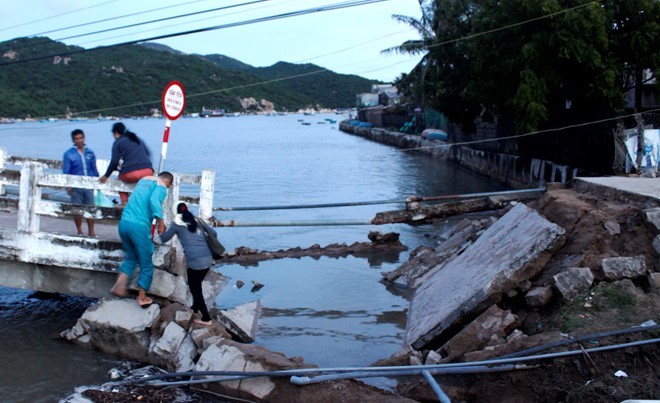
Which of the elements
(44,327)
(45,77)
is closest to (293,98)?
(45,77)

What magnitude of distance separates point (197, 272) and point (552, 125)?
1749 centimetres

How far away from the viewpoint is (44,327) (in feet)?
29.3

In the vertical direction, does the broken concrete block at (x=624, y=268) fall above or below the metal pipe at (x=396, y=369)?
above

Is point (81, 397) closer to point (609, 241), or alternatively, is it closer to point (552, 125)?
point (609, 241)

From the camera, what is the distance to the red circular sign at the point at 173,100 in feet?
29.4

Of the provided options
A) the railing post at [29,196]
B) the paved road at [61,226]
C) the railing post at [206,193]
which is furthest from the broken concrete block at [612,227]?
the railing post at [29,196]

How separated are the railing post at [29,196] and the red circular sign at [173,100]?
6.00 ft

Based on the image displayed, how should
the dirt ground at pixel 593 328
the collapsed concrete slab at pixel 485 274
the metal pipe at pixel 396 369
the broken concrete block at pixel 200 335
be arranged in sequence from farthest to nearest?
the broken concrete block at pixel 200 335 → the collapsed concrete slab at pixel 485 274 → the metal pipe at pixel 396 369 → the dirt ground at pixel 593 328

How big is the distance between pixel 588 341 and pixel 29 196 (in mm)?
6839

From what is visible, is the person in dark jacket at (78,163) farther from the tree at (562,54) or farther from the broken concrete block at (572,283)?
the tree at (562,54)

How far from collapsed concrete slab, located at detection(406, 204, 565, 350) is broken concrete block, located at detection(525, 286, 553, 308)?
0.30 metres

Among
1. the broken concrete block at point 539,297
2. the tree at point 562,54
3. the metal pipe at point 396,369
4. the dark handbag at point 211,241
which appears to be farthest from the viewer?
the tree at point 562,54

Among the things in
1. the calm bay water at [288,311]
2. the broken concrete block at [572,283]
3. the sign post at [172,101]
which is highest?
the sign post at [172,101]

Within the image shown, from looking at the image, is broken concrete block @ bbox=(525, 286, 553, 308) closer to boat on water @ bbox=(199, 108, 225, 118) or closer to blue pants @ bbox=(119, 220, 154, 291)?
blue pants @ bbox=(119, 220, 154, 291)
